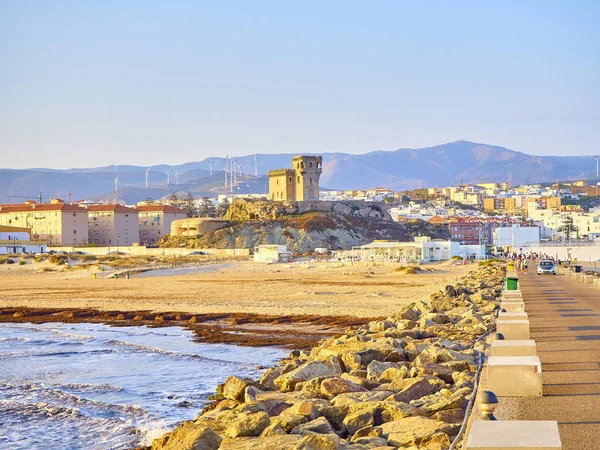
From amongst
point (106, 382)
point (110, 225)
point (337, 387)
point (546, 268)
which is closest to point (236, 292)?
point (546, 268)

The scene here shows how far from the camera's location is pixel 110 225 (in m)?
127

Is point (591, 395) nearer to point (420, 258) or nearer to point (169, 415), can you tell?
point (169, 415)

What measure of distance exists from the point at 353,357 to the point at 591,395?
13.8ft

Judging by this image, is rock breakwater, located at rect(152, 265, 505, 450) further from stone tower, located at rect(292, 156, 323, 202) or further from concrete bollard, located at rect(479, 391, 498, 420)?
stone tower, located at rect(292, 156, 323, 202)

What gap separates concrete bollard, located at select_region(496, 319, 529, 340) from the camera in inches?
453

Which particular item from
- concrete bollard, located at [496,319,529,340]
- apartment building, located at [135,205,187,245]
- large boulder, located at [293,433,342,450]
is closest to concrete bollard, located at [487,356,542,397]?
large boulder, located at [293,433,342,450]

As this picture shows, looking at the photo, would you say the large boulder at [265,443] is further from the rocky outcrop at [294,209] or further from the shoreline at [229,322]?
the rocky outcrop at [294,209]

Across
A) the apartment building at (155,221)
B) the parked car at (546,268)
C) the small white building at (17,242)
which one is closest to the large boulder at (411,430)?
the parked car at (546,268)

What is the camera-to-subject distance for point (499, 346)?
9586 mm

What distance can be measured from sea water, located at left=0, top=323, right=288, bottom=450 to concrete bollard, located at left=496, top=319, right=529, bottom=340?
4708 mm

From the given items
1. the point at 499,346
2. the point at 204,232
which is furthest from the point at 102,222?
the point at 499,346

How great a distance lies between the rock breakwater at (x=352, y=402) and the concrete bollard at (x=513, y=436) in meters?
1.43

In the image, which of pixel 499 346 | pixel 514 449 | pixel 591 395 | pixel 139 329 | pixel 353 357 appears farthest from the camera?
pixel 139 329

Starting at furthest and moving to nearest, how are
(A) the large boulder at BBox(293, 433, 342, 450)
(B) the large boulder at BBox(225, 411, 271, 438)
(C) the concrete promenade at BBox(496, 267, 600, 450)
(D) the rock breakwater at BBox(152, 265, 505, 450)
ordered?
1. (B) the large boulder at BBox(225, 411, 271, 438)
2. (D) the rock breakwater at BBox(152, 265, 505, 450)
3. (C) the concrete promenade at BBox(496, 267, 600, 450)
4. (A) the large boulder at BBox(293, 433, 342, 450)
